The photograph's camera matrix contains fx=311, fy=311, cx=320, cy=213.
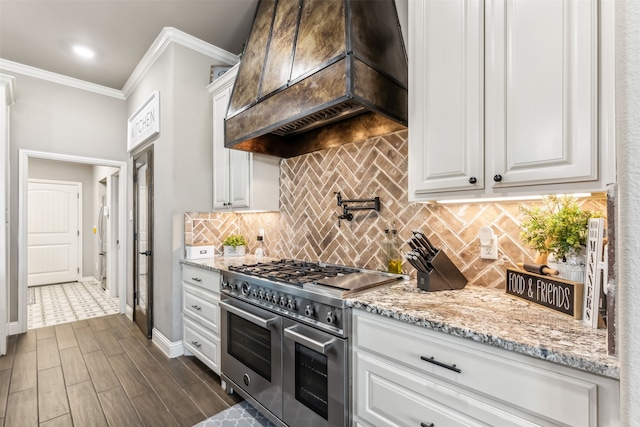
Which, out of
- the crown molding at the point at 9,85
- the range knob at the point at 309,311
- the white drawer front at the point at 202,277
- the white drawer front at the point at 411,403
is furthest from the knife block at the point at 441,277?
the crown molding at the point at 9,85

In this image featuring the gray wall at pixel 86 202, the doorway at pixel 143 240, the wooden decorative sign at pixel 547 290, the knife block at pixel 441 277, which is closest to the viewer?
the wooden decorative sign at pixel 547 290

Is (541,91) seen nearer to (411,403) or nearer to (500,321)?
(500,321)

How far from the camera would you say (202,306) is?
2621mm

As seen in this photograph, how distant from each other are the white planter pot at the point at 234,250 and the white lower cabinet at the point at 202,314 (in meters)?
0.44

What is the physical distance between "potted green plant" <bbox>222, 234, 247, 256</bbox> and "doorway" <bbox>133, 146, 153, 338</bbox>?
2.90ft

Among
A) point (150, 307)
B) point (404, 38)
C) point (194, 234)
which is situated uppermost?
point (404, 38)

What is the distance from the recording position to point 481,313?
125cm

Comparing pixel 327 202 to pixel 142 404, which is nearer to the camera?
pixel 142 404

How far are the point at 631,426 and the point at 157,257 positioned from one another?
354 cm

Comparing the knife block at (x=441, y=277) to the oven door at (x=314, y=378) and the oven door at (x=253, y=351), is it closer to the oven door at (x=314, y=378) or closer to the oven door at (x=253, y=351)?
the oven door at (x=314, y=378)

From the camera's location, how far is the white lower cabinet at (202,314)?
245cm

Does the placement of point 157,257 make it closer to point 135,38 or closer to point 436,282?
point 135,38

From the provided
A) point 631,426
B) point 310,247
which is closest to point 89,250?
point 310,247

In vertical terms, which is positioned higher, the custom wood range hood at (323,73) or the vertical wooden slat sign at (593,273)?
the custom wood range hood at (323,73)
